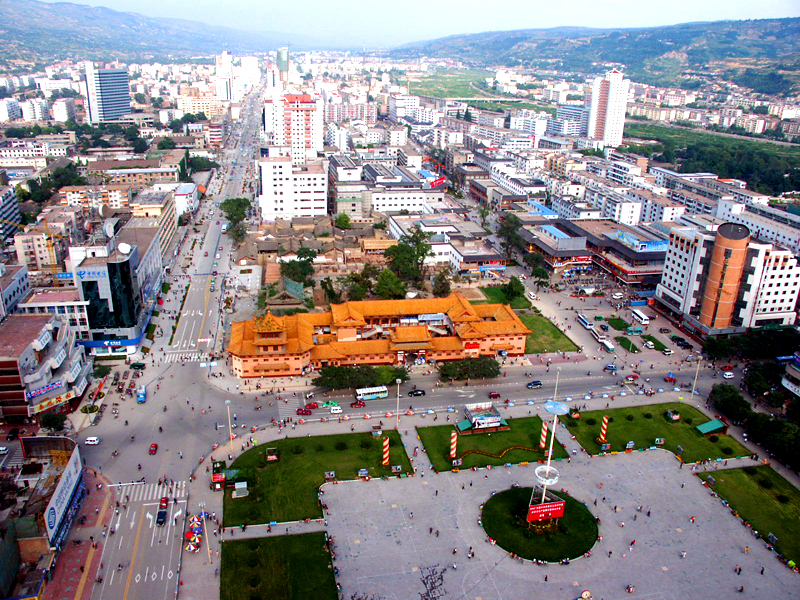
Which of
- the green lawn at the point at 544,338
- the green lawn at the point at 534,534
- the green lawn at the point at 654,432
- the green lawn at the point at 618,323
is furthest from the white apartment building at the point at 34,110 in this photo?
the green lawn at the point at 534,534

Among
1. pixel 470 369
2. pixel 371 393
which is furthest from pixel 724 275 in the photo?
pixel 371 393

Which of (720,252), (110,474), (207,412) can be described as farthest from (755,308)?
(110,474)

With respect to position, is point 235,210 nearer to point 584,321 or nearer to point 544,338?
point 544,338

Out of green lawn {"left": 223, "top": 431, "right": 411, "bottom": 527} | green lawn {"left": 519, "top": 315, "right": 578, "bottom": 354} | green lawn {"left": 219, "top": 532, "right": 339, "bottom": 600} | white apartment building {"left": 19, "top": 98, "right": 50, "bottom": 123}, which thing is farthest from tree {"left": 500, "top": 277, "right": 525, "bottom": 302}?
white apartment building {"left": 19, "top": 98, "right": 50, "bottom": 123}

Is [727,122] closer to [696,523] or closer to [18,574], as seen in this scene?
[696,523]

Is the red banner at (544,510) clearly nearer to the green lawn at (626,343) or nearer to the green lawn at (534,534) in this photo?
the green lawn at (534,534)
